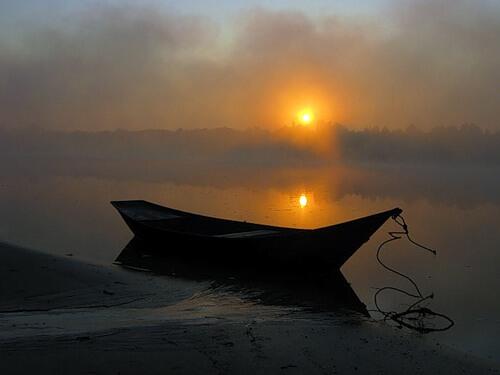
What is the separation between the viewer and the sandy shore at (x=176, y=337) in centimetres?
621

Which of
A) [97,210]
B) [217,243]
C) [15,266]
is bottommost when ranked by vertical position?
[15,266]

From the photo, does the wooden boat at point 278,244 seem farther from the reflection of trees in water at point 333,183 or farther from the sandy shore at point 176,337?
the reflection of trees in water at point 333,183

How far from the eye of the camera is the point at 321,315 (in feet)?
32.0

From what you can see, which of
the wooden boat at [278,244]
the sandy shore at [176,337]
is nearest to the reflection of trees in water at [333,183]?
the wooden boat at [278,244]

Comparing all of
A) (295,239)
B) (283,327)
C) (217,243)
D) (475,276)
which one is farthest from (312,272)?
(475,276)

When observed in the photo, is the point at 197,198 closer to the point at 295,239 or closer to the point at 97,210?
the point at 97,210

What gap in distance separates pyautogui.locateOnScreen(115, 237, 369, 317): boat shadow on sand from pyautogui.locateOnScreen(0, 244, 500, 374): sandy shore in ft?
2.98

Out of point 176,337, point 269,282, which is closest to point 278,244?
point 269,282

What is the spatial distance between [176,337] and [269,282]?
571cm

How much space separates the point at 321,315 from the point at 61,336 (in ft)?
17.4

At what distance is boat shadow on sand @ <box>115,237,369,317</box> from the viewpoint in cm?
1095

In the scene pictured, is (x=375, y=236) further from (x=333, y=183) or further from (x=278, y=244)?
(x=333, y=183)

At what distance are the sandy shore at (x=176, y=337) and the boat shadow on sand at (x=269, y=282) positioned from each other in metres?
0.91

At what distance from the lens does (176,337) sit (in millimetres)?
7215
